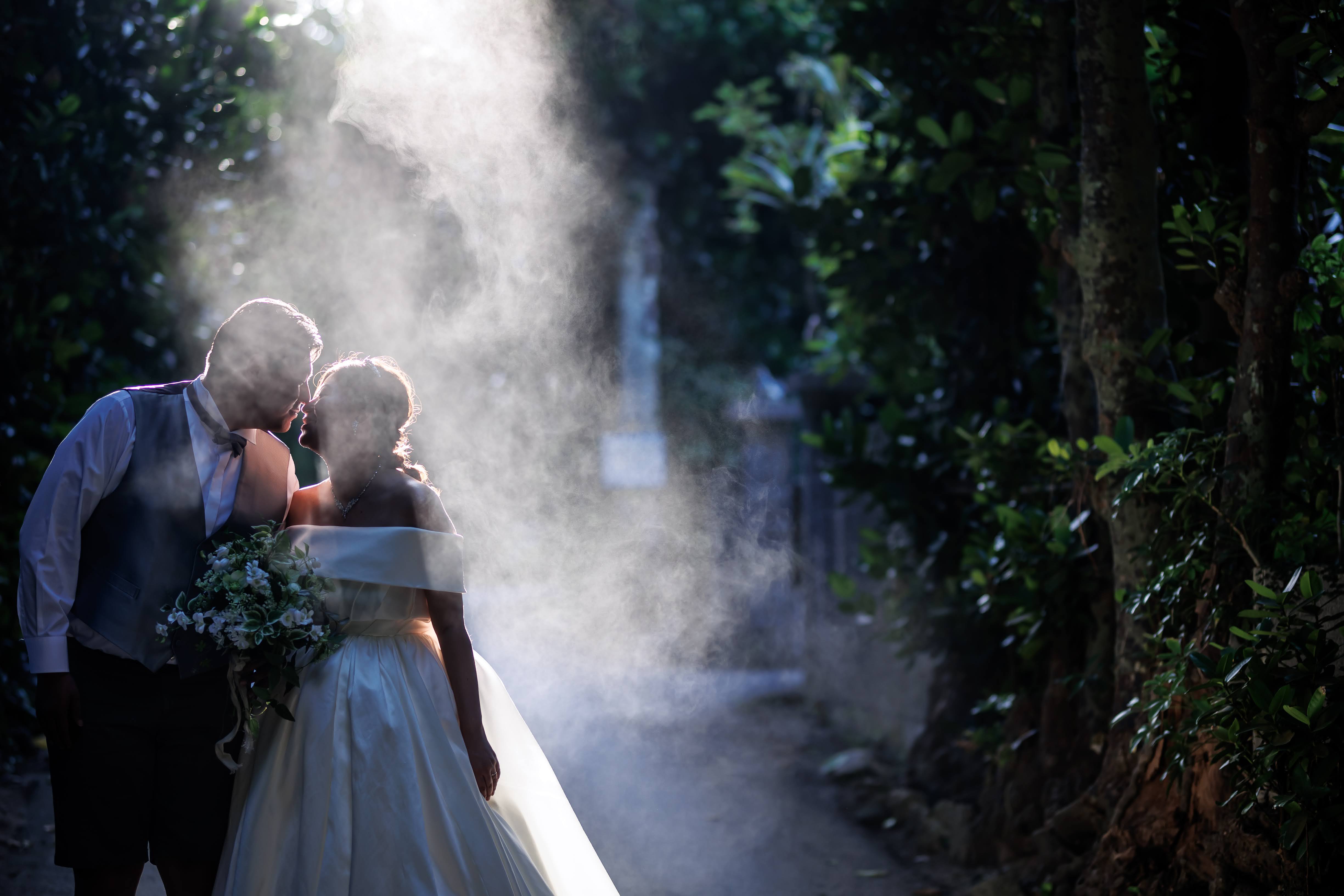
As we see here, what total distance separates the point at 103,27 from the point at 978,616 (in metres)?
5.31

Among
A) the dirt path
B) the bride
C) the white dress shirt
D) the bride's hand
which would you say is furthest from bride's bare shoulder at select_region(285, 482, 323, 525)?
the dirt path

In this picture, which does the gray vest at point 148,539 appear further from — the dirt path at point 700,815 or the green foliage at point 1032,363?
the green foliage at point 1032,363

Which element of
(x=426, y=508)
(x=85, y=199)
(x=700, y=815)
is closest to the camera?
(x=426, y=508)

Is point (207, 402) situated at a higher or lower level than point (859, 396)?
lower

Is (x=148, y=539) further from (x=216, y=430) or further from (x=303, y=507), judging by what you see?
(x=303, y=507)

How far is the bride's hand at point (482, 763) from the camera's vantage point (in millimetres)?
2627

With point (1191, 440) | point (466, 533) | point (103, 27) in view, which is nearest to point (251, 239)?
point (103, 27)

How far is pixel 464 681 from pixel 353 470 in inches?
25.0

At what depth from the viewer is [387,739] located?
2537 millimetres

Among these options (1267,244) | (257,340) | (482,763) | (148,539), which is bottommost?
(482,763)

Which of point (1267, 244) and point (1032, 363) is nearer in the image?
point (1267, 244)

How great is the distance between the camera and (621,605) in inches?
334

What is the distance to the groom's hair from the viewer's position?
2621 mm

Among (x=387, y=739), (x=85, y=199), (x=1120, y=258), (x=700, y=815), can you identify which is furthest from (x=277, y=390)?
(x=700, y=815)
